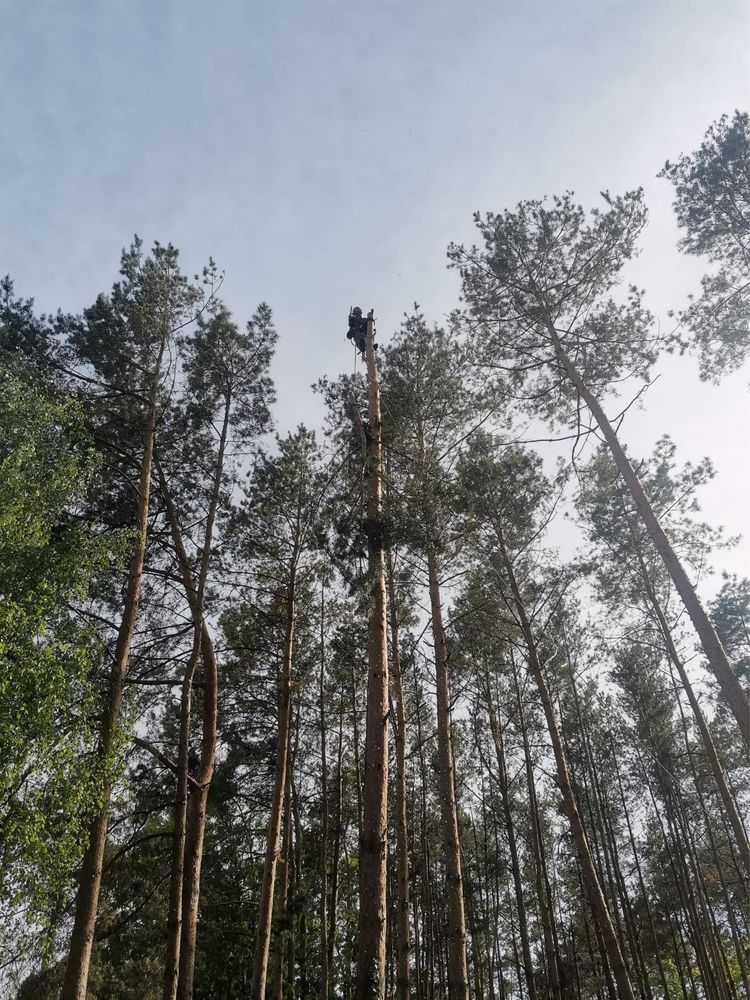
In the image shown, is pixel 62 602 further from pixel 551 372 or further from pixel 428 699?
pixel 428 699

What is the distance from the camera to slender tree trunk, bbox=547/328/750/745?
7586 mm

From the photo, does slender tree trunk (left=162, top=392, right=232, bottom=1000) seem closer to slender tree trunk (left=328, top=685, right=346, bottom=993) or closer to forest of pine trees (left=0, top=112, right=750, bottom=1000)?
forest of pine trees (left=0, top=112, right=750, bottom=1000)

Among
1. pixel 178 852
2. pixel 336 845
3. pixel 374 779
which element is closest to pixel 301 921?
pixel 336 845

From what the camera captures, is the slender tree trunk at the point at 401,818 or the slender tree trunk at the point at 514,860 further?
the slender tree trunk at the point at 514,860

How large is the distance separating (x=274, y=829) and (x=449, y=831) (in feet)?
10.3

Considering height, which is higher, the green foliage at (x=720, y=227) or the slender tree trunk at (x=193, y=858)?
the green foliage at (x=720, y=227)

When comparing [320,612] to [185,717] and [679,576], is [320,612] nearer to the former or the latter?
[185,717]

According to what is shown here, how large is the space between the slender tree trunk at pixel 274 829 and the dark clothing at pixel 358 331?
477 cm

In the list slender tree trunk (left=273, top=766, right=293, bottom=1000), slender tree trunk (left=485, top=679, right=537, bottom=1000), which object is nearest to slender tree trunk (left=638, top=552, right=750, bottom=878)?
slender tree trunk (left=485, top=679, right=537, bottom=1000)

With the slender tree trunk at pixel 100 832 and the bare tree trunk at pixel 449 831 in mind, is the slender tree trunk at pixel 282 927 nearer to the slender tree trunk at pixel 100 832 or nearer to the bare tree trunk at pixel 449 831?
the bare tree trunk at pixel 449 831

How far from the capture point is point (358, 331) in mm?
11562

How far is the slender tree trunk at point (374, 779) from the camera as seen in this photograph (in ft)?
18.7

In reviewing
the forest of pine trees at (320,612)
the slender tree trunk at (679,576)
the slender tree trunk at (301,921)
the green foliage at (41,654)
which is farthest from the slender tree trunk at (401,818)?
the green foliage at (41,654)

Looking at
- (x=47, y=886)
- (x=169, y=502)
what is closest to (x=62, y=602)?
(x=47, y=886)
